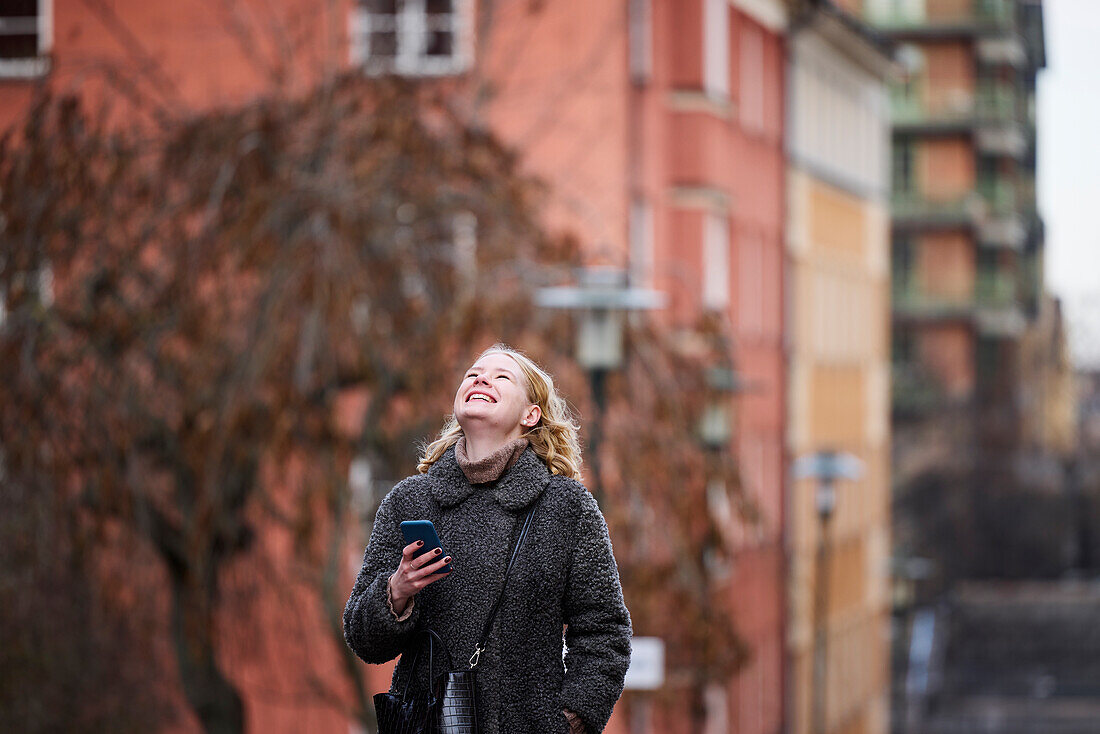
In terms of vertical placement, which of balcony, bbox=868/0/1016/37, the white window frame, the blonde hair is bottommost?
the blonde hair

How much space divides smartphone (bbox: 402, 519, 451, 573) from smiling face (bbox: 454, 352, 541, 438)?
287 millimetres

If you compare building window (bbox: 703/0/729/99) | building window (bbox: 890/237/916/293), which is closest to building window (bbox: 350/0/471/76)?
building window (bbox: 703/0/729/99)

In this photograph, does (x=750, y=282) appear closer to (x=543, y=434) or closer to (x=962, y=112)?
(x=543, y=434)

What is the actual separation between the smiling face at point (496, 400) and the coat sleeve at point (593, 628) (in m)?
0.21

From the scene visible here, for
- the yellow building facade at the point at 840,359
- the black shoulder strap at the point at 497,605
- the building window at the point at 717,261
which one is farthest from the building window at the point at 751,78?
the black shoulder strap at the point at 497,605

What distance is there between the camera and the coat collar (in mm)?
4379

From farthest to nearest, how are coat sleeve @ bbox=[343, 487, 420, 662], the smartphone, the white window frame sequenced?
the white window frame
coat sleeve @ bbox=[343, 487, 420, 662]
the smartphone

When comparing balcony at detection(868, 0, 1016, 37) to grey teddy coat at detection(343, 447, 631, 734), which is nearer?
grey teddy coat at detection(343, 447, 631, 734)

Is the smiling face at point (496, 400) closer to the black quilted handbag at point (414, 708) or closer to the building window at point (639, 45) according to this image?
the black quilted handbag at point (414, 708)

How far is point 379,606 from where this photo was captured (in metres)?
4.34

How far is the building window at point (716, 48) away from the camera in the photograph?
75.0 ft

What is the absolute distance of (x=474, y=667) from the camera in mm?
4367

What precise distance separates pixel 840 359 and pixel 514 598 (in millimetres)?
32157

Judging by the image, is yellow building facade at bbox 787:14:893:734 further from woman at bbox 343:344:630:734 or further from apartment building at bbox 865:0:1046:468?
apartment building at bbox 865:0:1046:468
